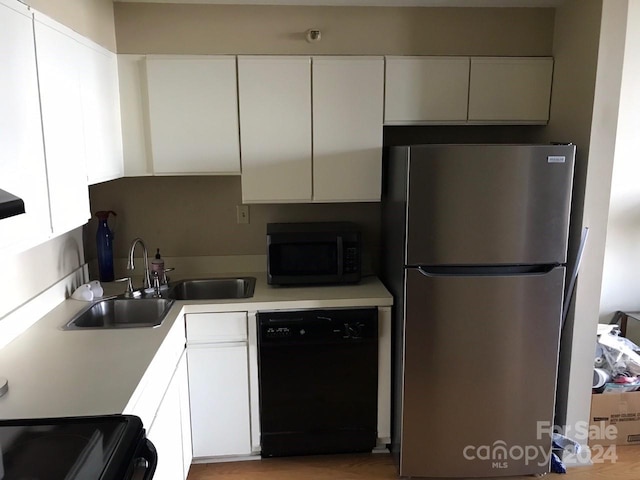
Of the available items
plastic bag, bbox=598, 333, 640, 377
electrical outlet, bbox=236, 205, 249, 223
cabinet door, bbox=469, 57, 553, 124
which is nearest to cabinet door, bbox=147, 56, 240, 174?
electrical outlet, bbox=236, 205, 249, 223

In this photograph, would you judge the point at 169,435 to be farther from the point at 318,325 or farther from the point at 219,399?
the point at 318,325

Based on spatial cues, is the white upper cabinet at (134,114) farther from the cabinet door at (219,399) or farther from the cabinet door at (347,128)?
the cabinet door at (219,399)

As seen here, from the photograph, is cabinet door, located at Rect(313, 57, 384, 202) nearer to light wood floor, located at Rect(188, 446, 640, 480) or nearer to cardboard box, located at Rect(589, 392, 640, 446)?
light wood floor, located at Rect(188, 446, 640, 480)

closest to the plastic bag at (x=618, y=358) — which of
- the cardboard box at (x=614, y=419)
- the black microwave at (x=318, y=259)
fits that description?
the cardboard box at (x=614, y=419)

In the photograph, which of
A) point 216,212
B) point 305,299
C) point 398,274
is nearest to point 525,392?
point 398,274

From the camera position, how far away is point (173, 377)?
2.18 metres

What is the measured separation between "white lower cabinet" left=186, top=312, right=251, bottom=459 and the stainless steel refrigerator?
2.44 ft

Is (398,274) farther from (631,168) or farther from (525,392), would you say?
(631,168)

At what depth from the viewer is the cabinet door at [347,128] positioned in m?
2.56

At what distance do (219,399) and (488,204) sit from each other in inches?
60.6

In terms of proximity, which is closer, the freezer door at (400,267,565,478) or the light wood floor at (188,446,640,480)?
the freezer door at (400,267,565,478)

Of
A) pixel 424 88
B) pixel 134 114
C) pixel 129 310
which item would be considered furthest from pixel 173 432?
pixel 424 88

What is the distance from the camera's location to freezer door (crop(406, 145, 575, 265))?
221cm

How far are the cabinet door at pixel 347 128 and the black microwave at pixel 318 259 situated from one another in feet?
0.65
